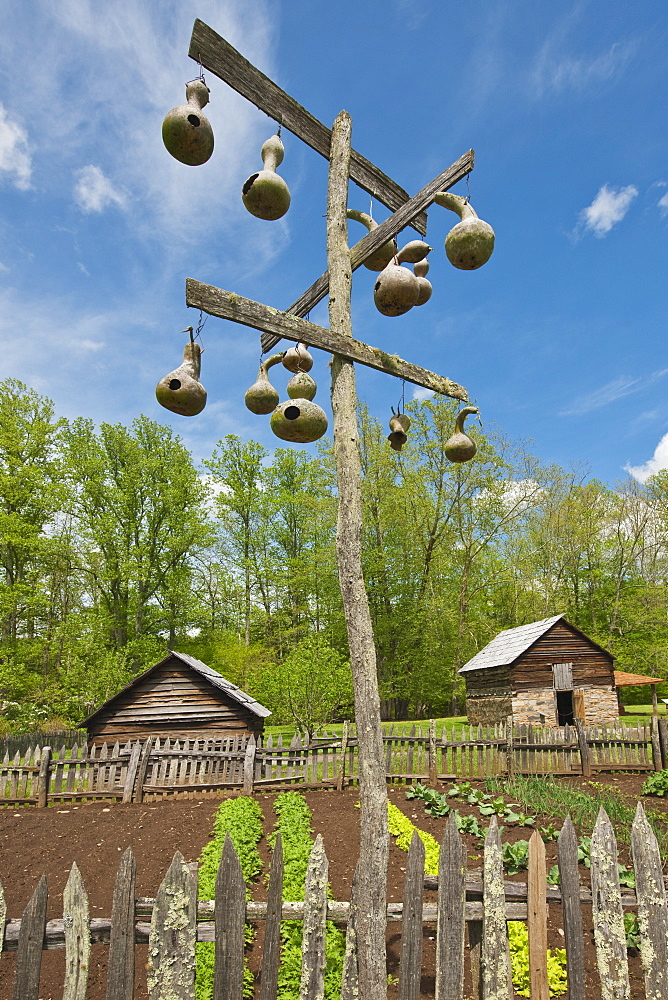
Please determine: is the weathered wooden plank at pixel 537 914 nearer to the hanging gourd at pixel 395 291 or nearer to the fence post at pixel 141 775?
the hanging gourd at pixel 395 291

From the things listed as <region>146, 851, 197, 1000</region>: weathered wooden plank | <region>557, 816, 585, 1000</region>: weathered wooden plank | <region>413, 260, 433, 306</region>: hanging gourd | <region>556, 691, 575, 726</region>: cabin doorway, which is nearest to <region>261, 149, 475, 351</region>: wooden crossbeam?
<region>413, 260, 433, 306</region>: hanging gourd

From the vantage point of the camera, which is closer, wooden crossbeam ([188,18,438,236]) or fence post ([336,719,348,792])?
wooden crossbeam ([188,18,438,236])

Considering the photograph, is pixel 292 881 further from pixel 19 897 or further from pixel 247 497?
pixel 247 497

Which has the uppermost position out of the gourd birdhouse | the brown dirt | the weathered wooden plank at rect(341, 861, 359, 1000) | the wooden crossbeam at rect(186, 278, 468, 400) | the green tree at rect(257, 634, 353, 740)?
the wooden crossbeam at rect(186, 278, 468, 400)

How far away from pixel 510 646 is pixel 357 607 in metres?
20.6

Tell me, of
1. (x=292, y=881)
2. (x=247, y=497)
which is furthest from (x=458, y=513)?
(x=292, y=881)

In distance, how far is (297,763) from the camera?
40.8 feet

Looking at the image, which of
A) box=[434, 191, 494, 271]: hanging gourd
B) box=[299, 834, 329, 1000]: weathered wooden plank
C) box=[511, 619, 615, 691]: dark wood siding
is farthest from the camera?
box=[511, 619, 615, 691]: dark wood siding

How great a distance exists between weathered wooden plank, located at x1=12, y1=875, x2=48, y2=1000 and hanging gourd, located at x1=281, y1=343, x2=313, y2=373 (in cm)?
321

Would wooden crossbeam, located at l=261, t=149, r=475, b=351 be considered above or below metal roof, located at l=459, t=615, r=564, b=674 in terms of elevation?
above

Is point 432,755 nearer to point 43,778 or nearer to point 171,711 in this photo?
point 171,711

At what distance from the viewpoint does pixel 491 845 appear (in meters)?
2.86

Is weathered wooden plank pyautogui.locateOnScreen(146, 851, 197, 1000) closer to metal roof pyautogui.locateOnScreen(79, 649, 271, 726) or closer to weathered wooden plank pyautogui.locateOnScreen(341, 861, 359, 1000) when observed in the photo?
weathered wooden plank pyautogui.locateOnScreen(341, 861, 359, 1000)

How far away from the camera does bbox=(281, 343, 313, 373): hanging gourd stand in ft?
12.6
